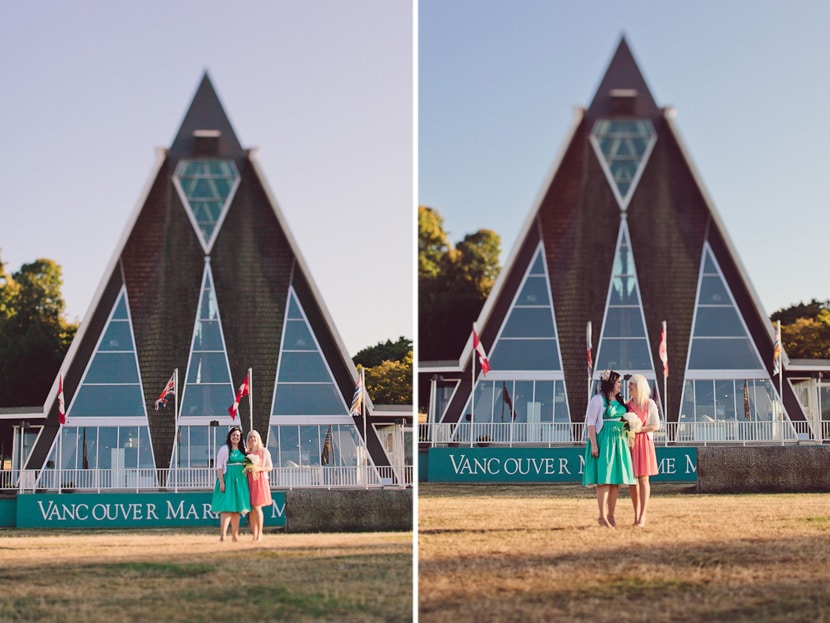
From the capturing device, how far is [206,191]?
16047mm

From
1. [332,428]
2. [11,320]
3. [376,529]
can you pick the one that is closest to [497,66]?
[11,320]

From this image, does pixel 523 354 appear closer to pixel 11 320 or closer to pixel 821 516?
pixel 821 516

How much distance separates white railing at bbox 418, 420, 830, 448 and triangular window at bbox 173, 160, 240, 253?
4.43 m

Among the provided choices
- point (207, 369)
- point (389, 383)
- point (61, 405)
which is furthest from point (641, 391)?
point (389, 383)

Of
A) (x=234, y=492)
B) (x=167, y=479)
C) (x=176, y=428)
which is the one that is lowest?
(x=167, y=479)

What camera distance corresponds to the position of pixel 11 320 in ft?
78.1

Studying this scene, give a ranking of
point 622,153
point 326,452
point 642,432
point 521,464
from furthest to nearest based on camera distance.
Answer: point 622,153 < point 326,452 < point 521,464 < point 642,432

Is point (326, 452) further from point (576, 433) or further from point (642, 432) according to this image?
point (642, 432)

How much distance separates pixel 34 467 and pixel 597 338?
831cm

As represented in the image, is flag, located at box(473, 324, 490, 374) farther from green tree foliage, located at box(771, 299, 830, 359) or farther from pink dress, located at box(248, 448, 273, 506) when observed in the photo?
green tree foliage, located at box(771, 299, 830, 359)

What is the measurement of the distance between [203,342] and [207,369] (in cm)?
42

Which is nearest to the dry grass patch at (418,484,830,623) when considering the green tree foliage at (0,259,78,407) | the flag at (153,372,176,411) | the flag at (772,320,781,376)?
the flag at (772,320,781,376)

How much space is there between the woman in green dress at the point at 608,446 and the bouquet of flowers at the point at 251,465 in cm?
271

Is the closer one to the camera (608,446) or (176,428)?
(608,446)
